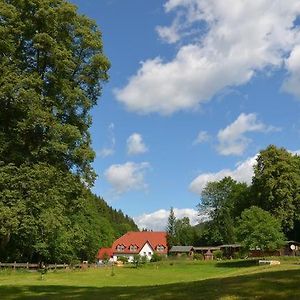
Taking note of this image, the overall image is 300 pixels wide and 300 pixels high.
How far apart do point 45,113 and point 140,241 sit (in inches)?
4558

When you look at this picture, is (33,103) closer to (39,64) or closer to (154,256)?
(39,64)

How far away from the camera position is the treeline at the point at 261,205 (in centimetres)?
6750

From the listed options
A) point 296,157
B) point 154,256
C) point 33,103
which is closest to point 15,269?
point 33,103

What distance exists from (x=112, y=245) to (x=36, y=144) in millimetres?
114829


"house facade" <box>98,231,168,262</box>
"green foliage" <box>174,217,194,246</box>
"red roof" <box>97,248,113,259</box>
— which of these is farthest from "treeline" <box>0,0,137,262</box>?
"green foliage" <box>174,217,194,246</box>

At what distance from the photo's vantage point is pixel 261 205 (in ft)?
277

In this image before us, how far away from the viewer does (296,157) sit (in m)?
88.9

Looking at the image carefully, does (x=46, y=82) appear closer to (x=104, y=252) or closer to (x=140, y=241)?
(x=104, y=252)

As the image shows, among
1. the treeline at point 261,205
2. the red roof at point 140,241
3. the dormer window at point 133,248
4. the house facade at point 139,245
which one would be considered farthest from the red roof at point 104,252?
the treeline at point 261,205

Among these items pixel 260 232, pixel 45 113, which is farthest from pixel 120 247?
pixel 45 113

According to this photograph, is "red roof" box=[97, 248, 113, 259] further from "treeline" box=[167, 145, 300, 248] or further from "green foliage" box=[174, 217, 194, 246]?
"treeline" box=[167, 145, 300, 248]

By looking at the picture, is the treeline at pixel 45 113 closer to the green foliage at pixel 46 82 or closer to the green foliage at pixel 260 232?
the green foliage at pixel 46 82

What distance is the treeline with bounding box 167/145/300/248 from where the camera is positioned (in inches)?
2657


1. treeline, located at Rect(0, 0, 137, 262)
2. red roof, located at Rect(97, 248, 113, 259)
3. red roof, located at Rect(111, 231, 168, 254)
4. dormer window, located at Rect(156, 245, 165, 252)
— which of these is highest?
red roof, located at Rect(111, 231, 168, 254)
